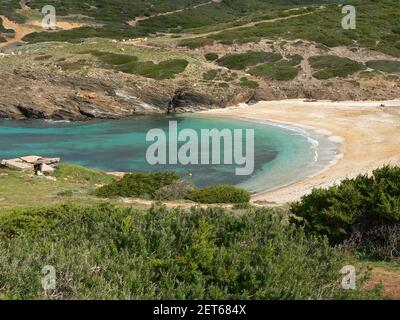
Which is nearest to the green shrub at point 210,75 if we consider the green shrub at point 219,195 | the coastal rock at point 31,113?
the coastal rock at point 31,113

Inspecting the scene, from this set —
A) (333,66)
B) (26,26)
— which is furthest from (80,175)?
(26,26)

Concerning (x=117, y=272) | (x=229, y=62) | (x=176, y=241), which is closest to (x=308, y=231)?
(x=176, y=241)

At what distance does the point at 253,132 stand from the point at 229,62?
83.5 feet

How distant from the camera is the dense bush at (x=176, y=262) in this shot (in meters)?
7.12

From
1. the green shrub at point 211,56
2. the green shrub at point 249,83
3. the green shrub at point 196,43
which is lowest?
the green shrub at point 249,83

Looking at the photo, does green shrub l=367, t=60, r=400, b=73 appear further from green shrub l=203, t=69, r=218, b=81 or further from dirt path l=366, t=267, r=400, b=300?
dirt path l=366, t=267, r=400, b=300

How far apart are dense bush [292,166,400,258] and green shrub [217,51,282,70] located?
189 ft

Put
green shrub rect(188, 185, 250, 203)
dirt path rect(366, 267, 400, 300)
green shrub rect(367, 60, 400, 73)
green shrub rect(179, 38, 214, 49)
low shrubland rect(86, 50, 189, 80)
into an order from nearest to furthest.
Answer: dirt path rect(366, 267, 400, 300), green shrub rect(188, 185, 250, 203), low shrubland rect(86, 50, 189, 80), green shrub rect(367, 60, 400, 73), green shrub rect(179, 38, 214, 49)

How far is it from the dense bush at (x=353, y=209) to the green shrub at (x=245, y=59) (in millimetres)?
57598

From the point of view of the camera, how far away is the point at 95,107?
58500mm

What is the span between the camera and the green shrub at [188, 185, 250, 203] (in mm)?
22417

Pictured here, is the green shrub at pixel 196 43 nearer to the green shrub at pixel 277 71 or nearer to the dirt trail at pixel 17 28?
the green shrub at pixel 277 71

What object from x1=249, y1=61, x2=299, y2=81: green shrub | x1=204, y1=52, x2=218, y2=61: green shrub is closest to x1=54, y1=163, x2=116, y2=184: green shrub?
x1=249, y1=61, x2=299, y2=81: green shrub

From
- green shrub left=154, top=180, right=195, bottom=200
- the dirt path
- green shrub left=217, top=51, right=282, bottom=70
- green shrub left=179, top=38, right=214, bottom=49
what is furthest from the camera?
green shrub left=179, top=38, right=214, bottom=49
